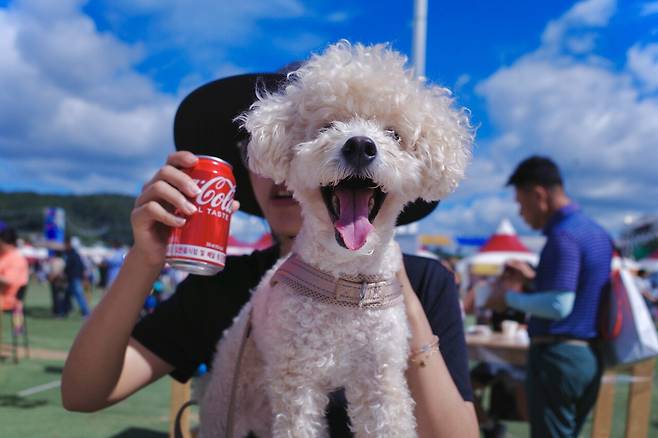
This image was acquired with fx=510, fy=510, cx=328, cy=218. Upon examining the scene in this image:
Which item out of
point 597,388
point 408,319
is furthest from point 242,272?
point 597,388

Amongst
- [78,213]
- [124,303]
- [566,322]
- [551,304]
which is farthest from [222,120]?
[78,213]

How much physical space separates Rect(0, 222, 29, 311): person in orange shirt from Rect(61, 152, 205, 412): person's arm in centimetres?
598

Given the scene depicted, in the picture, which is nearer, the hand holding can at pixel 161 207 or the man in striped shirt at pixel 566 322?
the hand holding can at pixel 161 207

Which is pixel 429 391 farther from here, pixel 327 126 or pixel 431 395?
pixel 327 126

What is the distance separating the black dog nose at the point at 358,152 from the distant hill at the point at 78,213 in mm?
87272

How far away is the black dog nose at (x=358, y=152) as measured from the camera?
1248 millimetres

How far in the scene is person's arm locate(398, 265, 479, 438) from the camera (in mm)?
1346

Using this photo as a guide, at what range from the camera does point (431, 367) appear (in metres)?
1.35

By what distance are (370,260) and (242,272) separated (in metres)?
0.62

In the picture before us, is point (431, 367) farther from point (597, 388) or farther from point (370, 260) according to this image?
point (597, 388)

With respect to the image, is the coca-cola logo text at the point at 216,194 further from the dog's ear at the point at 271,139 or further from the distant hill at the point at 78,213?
the distant hill at the point at 78,213

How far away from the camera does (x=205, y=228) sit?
1.28 metres

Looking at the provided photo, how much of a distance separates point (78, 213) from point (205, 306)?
403ft

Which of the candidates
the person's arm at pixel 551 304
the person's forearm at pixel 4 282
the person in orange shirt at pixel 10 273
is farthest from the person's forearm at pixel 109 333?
the person's forearm at pixel 4 282
